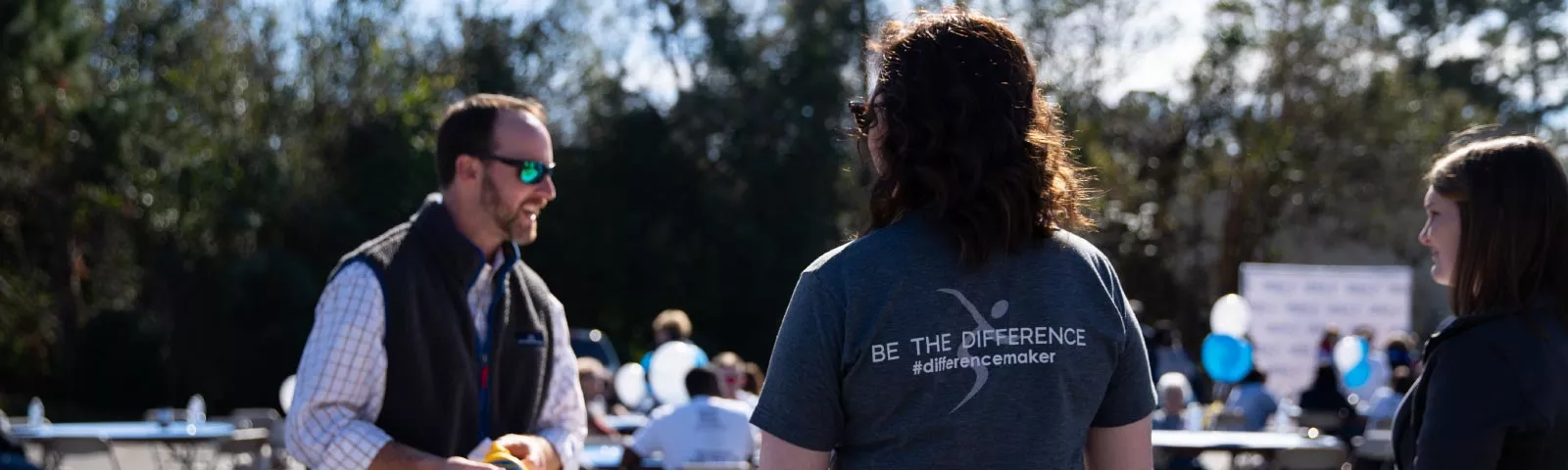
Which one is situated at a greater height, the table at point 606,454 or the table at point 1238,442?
the table at point 606,454

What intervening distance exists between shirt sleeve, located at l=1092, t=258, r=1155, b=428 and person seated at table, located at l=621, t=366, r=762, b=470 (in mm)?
5939

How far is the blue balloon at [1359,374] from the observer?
476 inches

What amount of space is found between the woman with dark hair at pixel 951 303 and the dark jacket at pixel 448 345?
112cm

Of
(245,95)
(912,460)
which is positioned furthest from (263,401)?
(912,460)

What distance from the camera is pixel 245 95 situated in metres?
26.1

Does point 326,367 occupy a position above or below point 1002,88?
below

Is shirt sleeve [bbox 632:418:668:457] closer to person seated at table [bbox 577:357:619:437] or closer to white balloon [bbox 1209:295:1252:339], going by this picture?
person seated at table [bbox 577:357:619:437]

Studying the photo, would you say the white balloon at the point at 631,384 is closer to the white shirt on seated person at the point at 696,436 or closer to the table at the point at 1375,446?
the white shirt on seated person at the point at 696,436

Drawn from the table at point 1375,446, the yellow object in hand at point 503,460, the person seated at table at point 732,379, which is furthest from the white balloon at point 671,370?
the yellow object in hand at point 503,460

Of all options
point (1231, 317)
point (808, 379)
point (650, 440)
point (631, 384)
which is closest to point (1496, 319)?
point (808, 379)

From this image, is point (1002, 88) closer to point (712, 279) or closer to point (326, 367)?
point (326, 367)

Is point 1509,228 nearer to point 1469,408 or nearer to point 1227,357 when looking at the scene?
point 1469,408

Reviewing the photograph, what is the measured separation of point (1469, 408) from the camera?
7.82 feet

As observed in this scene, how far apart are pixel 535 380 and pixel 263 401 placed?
20922mm
